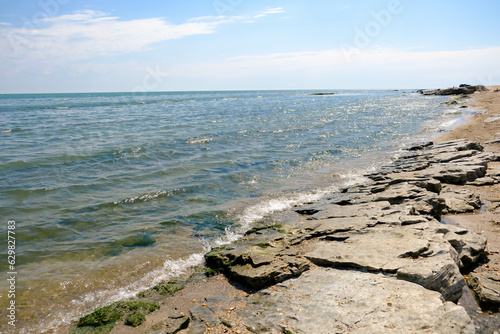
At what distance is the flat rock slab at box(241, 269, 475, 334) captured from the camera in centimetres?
404

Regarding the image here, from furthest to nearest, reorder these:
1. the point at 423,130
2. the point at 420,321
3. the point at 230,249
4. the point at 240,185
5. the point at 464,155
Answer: the point at 423,130
the point at 464,155
the point at 240,185
the point at 230,249
the point at 420,321

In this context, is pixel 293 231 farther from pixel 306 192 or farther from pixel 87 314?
pixel 87 314

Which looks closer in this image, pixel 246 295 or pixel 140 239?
pixel 246 295

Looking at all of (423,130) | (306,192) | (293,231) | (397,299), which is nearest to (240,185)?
(306,192)

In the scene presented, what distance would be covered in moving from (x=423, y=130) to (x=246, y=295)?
27.9 m

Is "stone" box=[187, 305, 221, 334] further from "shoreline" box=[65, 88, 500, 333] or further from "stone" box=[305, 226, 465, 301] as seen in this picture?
"stone" box=[305, 226, 465, 301]

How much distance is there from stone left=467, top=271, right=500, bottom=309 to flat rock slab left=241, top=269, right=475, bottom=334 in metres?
1.23

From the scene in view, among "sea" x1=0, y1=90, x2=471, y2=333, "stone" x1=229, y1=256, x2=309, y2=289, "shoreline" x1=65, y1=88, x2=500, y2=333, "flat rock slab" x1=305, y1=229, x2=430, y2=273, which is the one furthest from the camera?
"sea" x1=0, y1=90, x2=471, y2=333

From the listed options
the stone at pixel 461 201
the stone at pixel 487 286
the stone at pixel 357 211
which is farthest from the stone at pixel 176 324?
the stone at pixel 461 201

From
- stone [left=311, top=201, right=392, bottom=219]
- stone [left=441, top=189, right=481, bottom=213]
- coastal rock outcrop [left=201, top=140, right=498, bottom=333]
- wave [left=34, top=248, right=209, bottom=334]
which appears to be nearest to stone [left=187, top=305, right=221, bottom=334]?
coastal rock outcrop [left=201, top=140, right=498, bottom=333]

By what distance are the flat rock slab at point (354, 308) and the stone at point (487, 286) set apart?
1.23 meters

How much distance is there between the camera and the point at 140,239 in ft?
27.8

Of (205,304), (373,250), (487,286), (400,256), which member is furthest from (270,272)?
(487,286)

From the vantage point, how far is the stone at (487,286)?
16.2 ft
